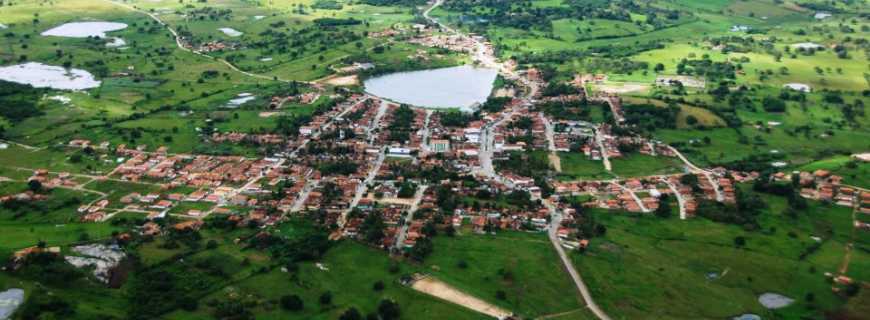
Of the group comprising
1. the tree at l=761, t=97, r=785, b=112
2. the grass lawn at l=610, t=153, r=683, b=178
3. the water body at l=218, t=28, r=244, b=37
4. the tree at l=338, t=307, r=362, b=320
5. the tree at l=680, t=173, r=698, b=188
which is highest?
the tree at l=761, t=97, r=785, b=112

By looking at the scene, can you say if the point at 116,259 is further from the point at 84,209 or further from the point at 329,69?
the point at 329,69

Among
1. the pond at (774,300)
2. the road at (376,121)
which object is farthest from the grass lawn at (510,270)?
the road at (376,121)

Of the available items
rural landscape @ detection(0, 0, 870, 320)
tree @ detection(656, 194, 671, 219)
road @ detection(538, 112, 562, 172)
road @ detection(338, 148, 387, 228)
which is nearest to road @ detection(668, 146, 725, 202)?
rural landscape @ detection(0, 0, 870, 320)

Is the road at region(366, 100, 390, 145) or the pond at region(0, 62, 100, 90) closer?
the road at region(366, 100, 390, 145)

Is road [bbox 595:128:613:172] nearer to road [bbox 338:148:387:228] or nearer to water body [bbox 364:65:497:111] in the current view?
water body [bbox 364:65:497:111]

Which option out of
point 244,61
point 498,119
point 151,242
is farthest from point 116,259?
point 244,61

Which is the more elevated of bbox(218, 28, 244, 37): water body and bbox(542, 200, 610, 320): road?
bbox(218, 28, 244, 37): water body
